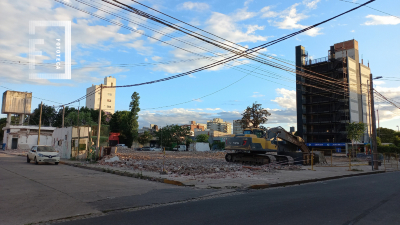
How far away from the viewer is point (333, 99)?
223ft

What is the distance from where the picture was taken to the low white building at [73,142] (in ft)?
98.2

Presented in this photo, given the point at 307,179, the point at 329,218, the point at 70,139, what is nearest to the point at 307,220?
the point at 329,218

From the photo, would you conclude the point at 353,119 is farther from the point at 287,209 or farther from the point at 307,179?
the point at 287,209

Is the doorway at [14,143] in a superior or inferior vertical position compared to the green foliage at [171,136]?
inferior

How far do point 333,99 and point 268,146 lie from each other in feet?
174

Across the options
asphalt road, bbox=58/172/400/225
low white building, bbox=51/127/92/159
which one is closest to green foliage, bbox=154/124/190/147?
low white building, bbox=51/127/92/159

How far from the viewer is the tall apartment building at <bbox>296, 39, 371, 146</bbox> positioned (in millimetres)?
66625

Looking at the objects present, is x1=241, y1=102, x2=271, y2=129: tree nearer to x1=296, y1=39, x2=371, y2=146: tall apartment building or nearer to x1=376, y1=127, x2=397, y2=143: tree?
x1=296, y1=39, x2=371, y2=146: tall apartment building

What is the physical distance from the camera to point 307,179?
1473 cm

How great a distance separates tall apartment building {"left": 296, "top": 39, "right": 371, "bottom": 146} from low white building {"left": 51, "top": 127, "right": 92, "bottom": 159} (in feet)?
170

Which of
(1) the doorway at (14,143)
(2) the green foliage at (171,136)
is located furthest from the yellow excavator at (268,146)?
(1) the doorway at (14,143)

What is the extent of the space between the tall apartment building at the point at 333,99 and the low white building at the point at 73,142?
5180 cm

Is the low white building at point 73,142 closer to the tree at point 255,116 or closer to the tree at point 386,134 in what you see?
the tree at point 255,116

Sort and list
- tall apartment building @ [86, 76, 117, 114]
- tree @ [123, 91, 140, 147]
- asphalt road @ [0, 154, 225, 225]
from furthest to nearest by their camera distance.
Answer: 1. tall apartment building @ [86, 76, 117, 114]
2. tree @ [123, 91, 140, 147]
3. asphalt road @ [0, 154, 225, 225]
